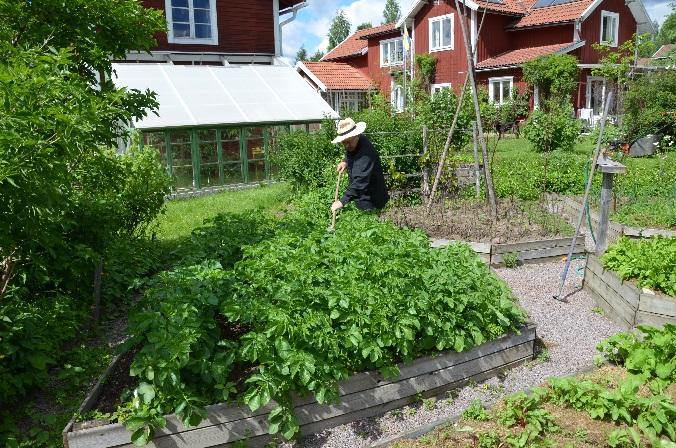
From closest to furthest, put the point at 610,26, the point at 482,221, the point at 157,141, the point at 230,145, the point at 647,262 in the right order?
1. the point at 647,262
2. the point at 482,221
3. the point at 157,141
4. the point at 230,145
5. the point at 610,26

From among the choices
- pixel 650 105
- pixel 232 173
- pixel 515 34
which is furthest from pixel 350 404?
pixel 515 34

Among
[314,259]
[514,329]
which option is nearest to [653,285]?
[514,329]

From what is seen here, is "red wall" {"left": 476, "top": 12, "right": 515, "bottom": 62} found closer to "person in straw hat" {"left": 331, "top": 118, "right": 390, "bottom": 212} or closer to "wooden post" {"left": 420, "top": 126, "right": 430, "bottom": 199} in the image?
"wooden post" {"left": 420, "top": 126, "right": 430, "bottom": 199}

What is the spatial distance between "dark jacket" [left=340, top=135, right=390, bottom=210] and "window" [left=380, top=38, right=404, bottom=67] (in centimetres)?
2636

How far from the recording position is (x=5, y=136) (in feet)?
9.05

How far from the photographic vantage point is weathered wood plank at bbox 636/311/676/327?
4805 mm

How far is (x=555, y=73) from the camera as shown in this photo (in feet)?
77.7

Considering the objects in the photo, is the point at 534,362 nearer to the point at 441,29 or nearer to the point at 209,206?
the point at 209,206

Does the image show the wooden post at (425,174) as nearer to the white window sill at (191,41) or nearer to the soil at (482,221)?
the soil at (482,221)

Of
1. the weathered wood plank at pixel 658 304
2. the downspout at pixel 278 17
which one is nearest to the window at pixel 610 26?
the downspout at pixel 278 17

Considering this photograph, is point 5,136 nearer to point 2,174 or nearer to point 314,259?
point 2,174

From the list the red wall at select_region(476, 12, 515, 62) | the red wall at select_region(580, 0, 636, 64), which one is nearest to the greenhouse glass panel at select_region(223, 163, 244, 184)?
the red wall at select_region(476, 12, 515, 62)

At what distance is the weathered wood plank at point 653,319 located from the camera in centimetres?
480

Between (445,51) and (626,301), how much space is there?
25.5 meters
